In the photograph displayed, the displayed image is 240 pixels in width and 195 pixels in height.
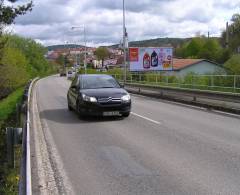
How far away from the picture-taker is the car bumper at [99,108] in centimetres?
1396

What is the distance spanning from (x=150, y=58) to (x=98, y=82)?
3060 centimetres

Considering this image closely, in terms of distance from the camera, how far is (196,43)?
124 metres

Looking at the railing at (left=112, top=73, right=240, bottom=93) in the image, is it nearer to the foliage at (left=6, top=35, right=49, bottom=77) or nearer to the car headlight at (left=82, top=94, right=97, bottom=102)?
the car headlight at (left=82, top=94, right=97, bottom=102)

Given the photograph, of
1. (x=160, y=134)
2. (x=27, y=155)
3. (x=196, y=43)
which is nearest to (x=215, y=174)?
(x=27, y=155)

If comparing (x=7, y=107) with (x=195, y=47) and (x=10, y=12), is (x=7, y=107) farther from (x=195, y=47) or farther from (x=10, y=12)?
(x=195, y=47)

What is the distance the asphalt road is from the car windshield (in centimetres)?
122

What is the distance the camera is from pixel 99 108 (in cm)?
1395

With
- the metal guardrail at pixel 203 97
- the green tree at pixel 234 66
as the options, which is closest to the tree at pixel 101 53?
the green tree at pixel 234 66

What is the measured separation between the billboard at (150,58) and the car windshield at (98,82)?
2948 cm

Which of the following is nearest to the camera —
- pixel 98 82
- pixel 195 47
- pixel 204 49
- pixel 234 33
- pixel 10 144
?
pixel 10 144

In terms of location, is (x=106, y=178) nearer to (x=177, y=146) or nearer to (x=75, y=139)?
(x=177, y=146)

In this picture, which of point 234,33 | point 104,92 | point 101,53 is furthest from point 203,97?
point 101,53

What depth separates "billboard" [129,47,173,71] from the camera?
149 feet

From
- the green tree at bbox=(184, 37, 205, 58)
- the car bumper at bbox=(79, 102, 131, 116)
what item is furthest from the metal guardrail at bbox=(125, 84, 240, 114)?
the green tree at bbox=(184, 37, 205, 58)
